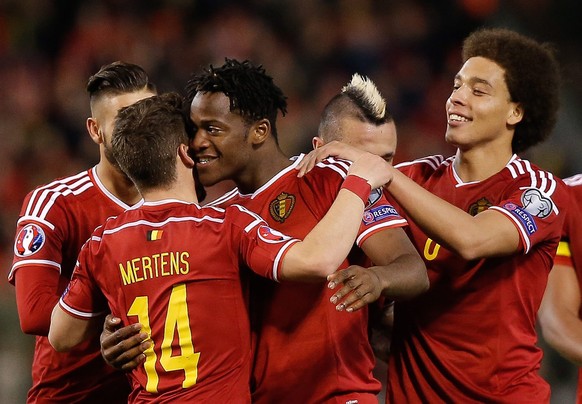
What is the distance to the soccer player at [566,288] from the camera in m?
4.48

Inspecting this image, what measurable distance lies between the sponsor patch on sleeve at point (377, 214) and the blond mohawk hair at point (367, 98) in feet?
3.53

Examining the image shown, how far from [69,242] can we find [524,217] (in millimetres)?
1998

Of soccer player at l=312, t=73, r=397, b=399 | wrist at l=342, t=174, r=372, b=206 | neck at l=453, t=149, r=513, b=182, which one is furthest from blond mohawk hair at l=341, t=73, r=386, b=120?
wrist at l=342, t=174, r=372, b=206

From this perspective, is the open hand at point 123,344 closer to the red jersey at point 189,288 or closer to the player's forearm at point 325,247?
the red jersey at point 189,288

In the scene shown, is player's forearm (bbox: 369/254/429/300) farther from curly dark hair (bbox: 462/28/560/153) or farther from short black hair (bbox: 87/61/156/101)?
short black hair (bbox: 87/61/156/101)

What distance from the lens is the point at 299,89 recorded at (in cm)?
968

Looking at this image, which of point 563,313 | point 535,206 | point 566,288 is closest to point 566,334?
point 563,313

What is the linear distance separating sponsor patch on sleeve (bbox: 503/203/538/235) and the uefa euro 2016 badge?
2.00 m

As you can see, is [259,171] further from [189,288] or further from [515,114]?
[515,114]

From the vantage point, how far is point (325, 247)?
3248mm

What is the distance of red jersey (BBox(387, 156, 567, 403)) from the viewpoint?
4.01 meters

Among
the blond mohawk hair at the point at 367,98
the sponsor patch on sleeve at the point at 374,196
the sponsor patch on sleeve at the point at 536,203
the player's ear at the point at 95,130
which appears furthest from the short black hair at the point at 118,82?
the sponsor patch on sleeve at the point at 536,203

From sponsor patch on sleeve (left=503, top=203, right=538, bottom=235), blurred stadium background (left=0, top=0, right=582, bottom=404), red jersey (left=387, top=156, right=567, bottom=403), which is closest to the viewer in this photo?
sponsor patch on sleeve (left=503, top=203, right=538, bottom=235)

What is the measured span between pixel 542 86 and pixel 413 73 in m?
5.39
